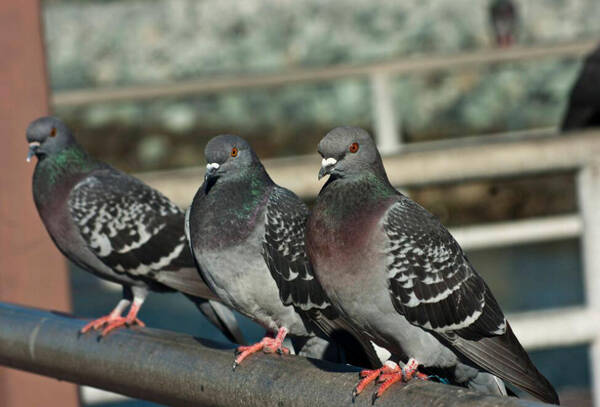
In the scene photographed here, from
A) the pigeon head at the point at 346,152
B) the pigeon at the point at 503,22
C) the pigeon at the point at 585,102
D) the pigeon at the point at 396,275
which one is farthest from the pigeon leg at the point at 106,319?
the pigeon at the point at 503,22

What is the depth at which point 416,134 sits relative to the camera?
22.8 m

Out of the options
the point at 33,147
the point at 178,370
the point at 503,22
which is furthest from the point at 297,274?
the point at 503,22

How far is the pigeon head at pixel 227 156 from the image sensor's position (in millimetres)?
4246

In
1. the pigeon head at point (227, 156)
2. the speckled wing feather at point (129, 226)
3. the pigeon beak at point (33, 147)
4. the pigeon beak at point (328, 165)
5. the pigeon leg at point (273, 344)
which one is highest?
the pigeon beak at point (328, 165)

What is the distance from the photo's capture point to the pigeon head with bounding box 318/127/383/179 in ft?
12.1

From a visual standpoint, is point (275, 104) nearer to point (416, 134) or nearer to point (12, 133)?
point (416, 134)

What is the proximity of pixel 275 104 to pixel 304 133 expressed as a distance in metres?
2.03

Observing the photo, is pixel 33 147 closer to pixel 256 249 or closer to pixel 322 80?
pixel 256 249

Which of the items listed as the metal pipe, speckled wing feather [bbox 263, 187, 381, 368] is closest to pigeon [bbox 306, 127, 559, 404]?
speckled wing feather [bbox 263, 187, 381, 368]

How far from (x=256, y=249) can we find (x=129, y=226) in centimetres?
132

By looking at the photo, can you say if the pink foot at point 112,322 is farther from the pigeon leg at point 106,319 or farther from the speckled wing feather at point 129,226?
the speckled wing feather at point 129,226

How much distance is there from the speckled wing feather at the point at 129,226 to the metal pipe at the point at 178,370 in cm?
123

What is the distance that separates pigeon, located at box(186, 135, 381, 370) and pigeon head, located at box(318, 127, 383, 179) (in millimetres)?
444

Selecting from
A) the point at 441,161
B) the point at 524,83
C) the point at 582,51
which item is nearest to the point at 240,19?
the point at 524,83
